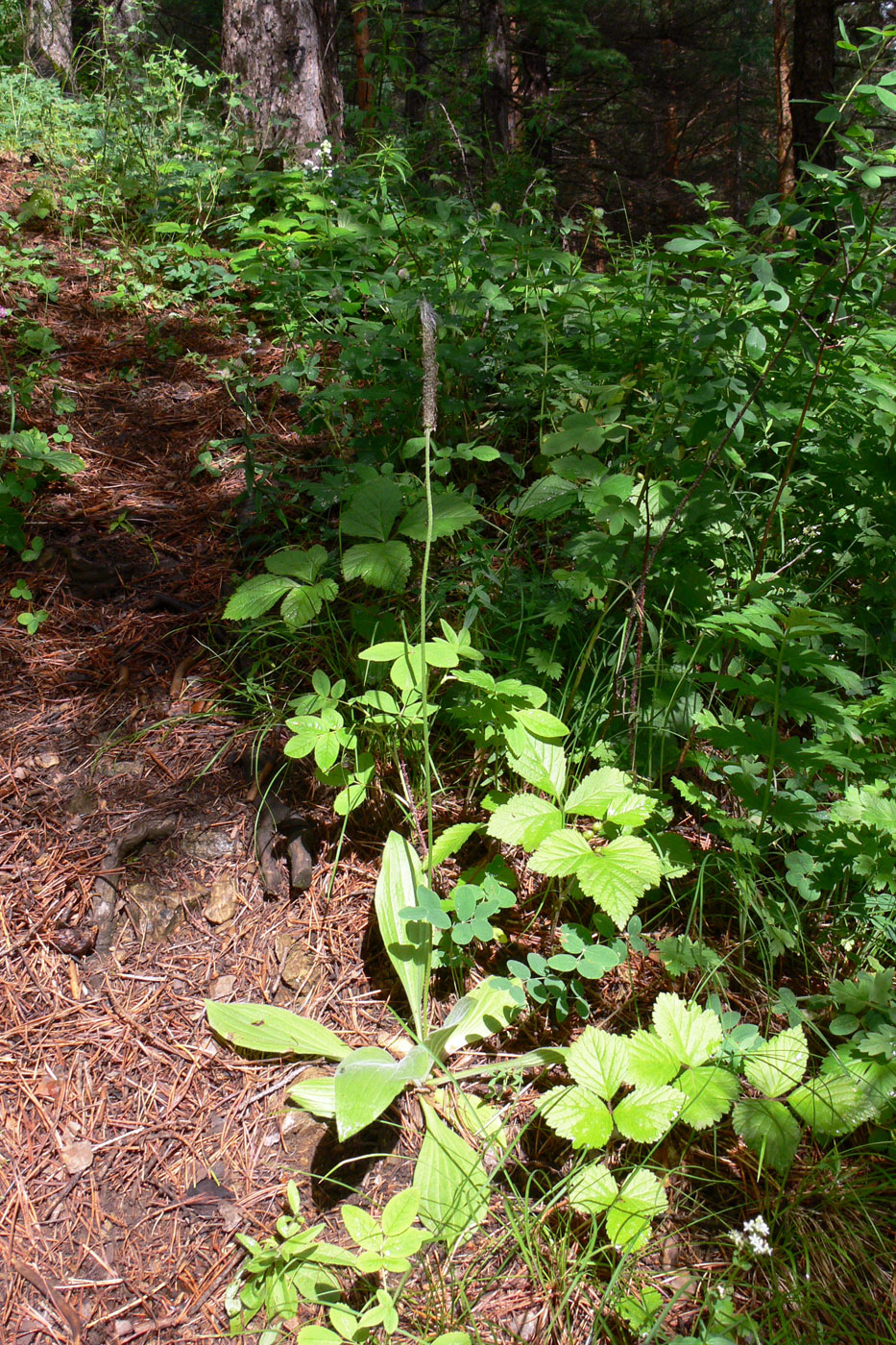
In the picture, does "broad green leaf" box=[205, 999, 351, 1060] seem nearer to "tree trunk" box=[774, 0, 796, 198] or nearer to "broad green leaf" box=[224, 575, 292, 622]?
"broad green leaf" box=[224, 575, 292, 622]

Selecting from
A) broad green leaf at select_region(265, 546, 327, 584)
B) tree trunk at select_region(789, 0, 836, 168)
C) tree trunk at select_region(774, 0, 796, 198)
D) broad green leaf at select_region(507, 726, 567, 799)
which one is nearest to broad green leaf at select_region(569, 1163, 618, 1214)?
broad green leaf at select_region(507, 726, 567, 799)

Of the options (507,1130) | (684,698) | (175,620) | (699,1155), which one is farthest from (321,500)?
(699,1155)

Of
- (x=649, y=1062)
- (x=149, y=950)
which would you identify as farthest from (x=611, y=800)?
(x=149, y=950)

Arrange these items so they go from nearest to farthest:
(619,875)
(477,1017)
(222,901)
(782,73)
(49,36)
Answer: (619,875), (477,1017), (222,901), (782,73), (49,36)

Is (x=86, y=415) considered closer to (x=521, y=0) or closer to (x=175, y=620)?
(x=175, y=620)

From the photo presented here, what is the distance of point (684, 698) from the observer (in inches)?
80.8

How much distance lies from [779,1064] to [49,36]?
11.6 meters

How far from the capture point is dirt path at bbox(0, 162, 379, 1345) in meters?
1.44

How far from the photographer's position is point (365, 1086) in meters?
1.46

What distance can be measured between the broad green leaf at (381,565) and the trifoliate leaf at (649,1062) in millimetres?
1158

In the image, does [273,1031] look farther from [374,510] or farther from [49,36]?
[49,36]

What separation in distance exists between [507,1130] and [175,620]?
5.60 ft

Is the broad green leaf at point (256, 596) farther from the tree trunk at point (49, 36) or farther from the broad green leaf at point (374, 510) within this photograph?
the tree trunk at point (49, 36)

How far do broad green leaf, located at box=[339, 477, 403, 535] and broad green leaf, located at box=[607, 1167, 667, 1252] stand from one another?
1511 mm
